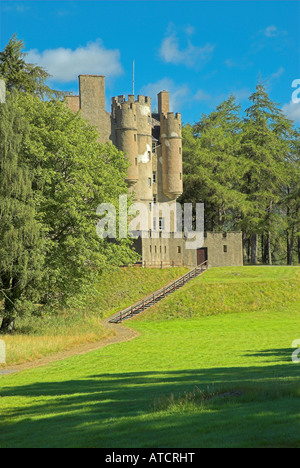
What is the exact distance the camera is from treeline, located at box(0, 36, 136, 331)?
2980 cm

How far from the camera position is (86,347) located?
29719 mm

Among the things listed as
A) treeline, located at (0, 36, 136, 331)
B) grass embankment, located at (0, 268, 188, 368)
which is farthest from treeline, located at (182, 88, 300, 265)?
treeline, located at (0, 36, 136, 331)

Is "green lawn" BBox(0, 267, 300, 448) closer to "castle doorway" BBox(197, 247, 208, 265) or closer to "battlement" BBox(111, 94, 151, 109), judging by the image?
"castle doorway" BBox(197, 247, 208, 265)

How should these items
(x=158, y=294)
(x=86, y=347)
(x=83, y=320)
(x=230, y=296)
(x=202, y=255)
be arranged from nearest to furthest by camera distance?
(x=86, y=347) < (x=83, y=320) < (x=230, y=296) < (x=158, y=294) < (x=202, y=255)

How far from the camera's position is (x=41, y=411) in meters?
13.9

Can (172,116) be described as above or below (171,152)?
above

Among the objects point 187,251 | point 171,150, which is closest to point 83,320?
point 187,251

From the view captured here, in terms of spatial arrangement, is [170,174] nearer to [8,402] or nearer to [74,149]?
[74,149]

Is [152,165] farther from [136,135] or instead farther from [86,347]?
[86,347]

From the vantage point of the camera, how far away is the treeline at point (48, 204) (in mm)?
29797

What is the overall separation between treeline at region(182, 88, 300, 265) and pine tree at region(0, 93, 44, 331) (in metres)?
35.4

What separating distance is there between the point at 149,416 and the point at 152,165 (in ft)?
170

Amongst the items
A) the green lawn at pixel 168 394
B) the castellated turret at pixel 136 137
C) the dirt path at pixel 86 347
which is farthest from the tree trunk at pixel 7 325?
the castellated turret at pixel 136 137

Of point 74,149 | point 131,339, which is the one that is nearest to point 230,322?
point 131,339
